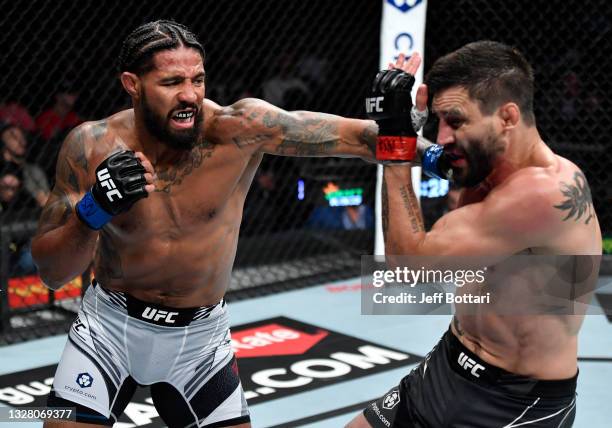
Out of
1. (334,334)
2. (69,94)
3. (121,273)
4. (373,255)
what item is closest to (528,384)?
(121,273)

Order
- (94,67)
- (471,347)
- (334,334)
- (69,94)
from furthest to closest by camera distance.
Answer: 1. (94,67)
2. (69,94)
3. (334,334)
4. (471,347)

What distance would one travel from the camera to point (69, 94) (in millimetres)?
6027

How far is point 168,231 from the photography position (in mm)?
2729

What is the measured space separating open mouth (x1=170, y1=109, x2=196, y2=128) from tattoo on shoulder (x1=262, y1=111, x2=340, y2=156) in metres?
0.24

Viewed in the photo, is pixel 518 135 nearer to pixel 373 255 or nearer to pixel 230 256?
pixel 230 256

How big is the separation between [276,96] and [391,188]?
4462mm

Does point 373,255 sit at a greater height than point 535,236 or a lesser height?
greater

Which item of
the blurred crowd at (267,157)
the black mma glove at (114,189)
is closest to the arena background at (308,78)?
the blurred crowd at (267,157)

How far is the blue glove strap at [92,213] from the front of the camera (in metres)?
2.43

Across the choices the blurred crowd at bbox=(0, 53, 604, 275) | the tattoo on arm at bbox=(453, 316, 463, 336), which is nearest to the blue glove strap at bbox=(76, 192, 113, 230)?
the tattoo on arm at bbox=(453, 316, 463, 336)

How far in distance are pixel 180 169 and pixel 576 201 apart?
1.16 m

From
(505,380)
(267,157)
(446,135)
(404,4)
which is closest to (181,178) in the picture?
(446,135)

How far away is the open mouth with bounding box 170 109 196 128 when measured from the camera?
8.61 feet

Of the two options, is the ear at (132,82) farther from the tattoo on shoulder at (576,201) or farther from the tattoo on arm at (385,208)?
the tattoo on shoulder at (576,201)
